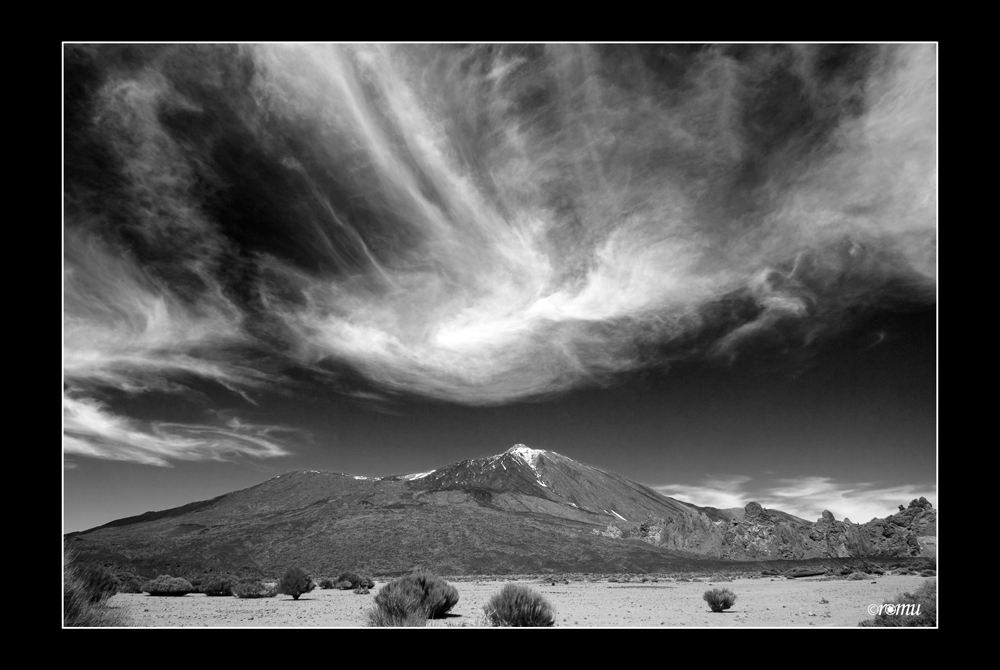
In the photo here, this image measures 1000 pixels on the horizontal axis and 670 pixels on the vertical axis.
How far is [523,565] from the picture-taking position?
2098 inches

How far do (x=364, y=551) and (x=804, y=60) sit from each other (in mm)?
53409

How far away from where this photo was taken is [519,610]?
495 inches

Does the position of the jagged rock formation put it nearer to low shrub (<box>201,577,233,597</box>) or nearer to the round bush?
the round bush

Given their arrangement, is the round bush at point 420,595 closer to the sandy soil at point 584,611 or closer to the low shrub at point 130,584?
the sandy soil at point 584,611

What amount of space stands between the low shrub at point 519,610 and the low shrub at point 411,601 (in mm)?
1698

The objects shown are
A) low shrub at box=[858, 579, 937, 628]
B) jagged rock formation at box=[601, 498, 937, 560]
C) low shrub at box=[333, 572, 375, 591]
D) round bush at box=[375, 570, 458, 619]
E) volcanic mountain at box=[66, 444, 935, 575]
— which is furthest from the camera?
→ jagged rock formation at box=[601, 498, 937, 560]

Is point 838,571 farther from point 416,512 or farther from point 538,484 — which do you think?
point 538,484

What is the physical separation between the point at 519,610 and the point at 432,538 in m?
52.6

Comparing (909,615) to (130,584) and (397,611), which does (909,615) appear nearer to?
(397,611)

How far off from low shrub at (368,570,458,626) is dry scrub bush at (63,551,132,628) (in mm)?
5245

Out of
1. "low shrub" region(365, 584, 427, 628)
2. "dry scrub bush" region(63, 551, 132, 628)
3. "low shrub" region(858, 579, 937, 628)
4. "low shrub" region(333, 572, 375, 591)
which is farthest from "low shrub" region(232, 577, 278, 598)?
"low shrub" region(858, 579, 937, 628)

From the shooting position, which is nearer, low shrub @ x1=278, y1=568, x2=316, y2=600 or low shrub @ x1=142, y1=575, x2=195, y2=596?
low shrub @ x1=278, y1=568, x2=316, y2=600

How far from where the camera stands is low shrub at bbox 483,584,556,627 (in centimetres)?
1253

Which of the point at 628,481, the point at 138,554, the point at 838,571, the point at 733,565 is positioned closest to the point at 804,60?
the point at 838,571
